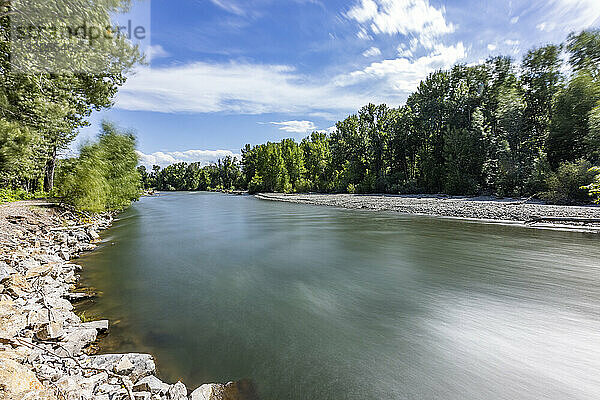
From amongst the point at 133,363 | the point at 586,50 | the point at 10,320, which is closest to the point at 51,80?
the point at 10,320

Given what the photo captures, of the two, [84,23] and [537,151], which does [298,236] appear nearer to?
[84,23]

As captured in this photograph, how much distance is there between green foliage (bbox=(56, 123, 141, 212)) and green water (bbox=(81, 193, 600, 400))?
8350mm

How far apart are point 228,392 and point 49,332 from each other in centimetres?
320

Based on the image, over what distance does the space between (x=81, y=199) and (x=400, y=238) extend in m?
21.4

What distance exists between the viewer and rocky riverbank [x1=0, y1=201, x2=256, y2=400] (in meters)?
2.89

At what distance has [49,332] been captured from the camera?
4363mm

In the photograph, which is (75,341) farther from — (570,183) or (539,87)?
(539,87)

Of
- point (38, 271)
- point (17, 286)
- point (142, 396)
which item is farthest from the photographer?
point (38, 271)

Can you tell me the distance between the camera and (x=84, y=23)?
7109mm

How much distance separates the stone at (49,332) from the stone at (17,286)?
1.89 m

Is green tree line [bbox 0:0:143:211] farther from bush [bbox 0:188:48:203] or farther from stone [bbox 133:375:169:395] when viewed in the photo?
bush [bbox 0:188:48:203]

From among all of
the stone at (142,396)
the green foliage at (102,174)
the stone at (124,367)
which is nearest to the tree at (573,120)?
the stone at (142,396)

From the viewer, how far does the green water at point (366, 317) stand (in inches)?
170

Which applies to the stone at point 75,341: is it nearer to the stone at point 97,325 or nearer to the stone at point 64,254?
the stone at point 97,325
